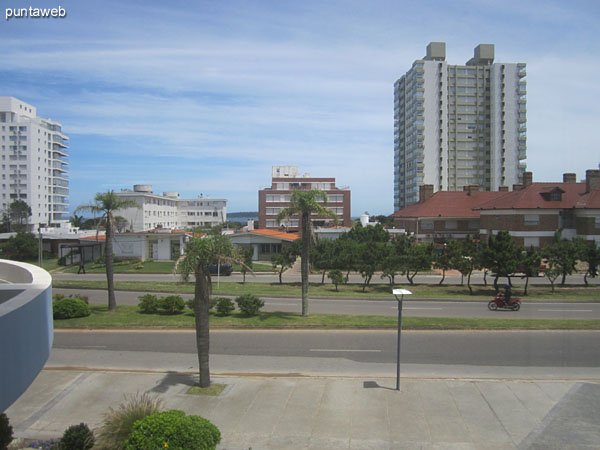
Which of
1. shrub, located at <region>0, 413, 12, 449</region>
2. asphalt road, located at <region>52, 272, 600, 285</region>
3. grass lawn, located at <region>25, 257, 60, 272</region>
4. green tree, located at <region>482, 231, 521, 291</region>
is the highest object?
green tree, located at <region>482, 231, 521, 291</region>

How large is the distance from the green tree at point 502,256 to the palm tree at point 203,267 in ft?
78.8

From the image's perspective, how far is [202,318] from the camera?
12984 millimetres

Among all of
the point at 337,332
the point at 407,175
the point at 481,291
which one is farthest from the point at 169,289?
the point at 407,175

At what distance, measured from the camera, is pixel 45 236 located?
55250 millimetres

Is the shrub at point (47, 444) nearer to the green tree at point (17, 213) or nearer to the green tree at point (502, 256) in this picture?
the green tree at point (502, 256)

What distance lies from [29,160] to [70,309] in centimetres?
9862

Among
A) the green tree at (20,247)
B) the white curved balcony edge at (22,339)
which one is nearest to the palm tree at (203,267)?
the white curved balcony edge at (22,339)

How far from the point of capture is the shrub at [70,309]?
72.3ft

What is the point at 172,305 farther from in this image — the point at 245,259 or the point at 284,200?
the point at 284,200

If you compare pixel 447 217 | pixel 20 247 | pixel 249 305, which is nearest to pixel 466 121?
pixel 447 217

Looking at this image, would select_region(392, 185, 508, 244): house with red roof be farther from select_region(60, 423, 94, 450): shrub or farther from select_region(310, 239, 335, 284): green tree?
select_region(60, 423, 94, 450): shrub

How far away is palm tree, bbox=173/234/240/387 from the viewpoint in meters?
12.3

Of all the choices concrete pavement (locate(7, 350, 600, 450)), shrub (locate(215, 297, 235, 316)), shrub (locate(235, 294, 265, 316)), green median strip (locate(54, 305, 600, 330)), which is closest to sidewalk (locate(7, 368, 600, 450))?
concrete pavement (locate(7, 350, 600, 450))

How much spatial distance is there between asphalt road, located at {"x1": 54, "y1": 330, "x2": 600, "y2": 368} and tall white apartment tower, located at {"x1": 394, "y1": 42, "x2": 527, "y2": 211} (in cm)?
9086
